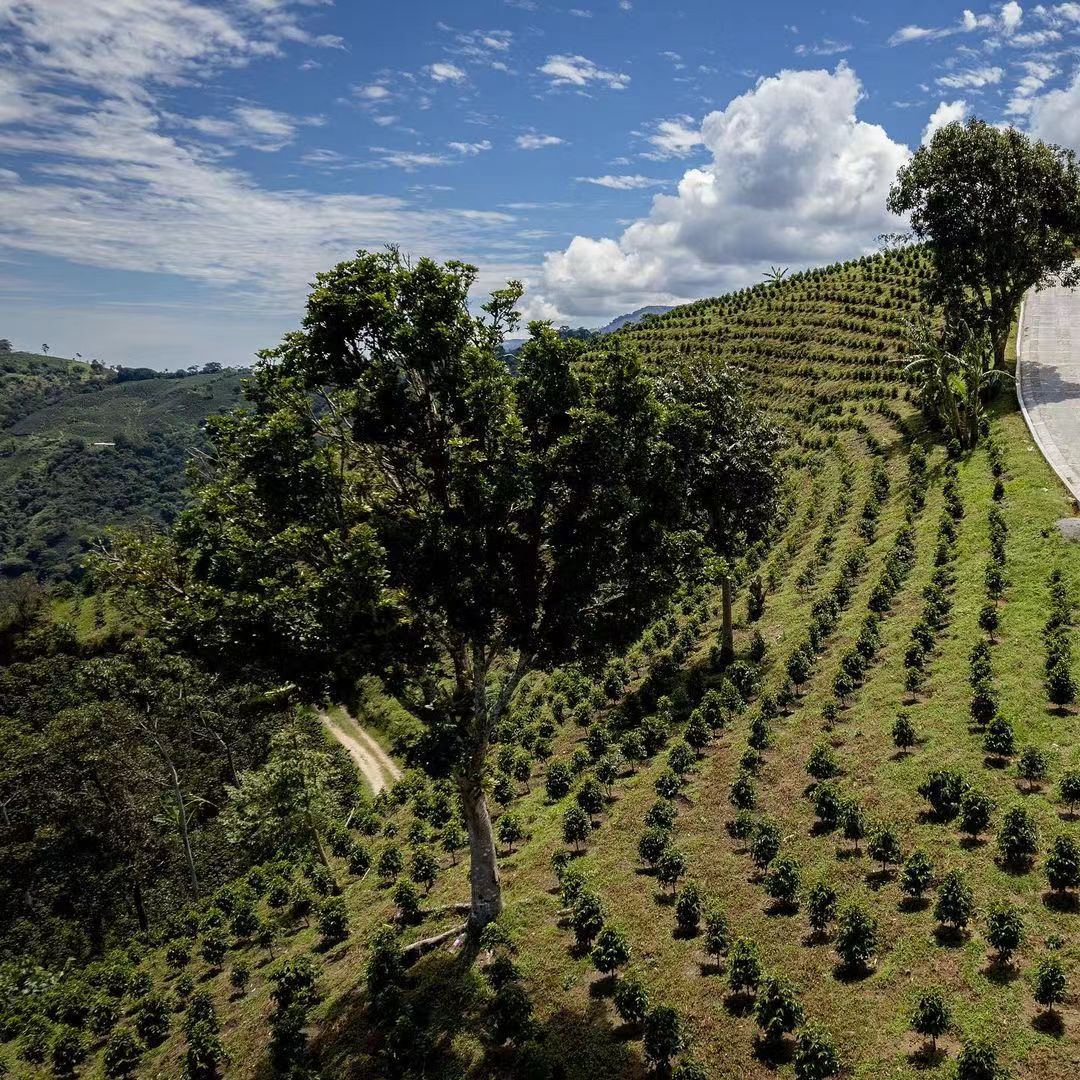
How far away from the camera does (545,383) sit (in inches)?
632

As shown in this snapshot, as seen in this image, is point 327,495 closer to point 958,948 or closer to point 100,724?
point 958,948

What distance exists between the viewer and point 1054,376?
1908 inches

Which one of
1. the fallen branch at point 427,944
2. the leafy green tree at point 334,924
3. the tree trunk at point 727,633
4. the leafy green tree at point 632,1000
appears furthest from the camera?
the tree trunk at point 727,633

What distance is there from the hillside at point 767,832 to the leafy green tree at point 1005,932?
0.36 m

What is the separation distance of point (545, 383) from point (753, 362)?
67.3 meters

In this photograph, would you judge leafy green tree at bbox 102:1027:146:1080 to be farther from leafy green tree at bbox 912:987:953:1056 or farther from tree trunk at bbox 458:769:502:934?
leafy green tree at bbox 912:987:953:1056

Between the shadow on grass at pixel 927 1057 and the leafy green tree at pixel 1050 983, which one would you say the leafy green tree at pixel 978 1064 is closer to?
the shadow on grass at pixel 927 1057

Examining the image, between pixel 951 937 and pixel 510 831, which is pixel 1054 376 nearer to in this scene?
pixel 951 937

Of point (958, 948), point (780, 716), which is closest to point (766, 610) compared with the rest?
point (780, 716)

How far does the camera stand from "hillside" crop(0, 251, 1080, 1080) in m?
15.0

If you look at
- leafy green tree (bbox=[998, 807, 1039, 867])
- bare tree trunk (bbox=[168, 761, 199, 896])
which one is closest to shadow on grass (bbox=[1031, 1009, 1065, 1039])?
leafy green tree (bbox=[998, 807, 1039, 867])

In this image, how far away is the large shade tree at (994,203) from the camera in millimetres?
42156

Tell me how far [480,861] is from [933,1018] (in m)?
11.1

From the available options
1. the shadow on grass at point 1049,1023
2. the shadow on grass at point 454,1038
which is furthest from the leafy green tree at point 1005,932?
the shadow on grass at point 454,1038
